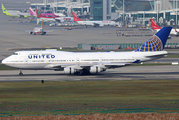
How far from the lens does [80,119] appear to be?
27.8 meters

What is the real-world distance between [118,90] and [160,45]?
22.5 m

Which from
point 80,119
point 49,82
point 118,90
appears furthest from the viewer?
point 49,82

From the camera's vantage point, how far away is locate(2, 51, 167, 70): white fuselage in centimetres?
6078

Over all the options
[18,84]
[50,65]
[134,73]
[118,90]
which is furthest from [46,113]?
[134,73]

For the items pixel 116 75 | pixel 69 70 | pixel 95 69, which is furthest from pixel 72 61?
pixel 116 75

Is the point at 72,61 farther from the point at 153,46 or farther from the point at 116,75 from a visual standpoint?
the point at 153,46

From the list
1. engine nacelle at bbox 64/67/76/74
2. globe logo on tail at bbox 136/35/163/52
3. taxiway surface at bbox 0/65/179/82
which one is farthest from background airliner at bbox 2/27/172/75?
globe logo on tail at bbox 136/35/163/52

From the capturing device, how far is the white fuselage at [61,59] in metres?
60.8

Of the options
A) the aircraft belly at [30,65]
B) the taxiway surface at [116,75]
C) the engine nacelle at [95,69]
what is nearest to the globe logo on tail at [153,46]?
the taxiway surface at [116,75]

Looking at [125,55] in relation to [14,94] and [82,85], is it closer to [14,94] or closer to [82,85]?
[82,85]

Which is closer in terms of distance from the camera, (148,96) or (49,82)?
(148,96)

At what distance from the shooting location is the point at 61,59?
61094 millimetres

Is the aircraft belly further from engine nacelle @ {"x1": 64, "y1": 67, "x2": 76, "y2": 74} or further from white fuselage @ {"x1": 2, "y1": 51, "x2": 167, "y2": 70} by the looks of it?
engine nacelle @ {"x1": 64, "y1": 67, "x2": 76, "y2": 74}

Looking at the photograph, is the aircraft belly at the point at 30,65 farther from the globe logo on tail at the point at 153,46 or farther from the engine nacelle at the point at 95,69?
the globe logo on tail at the point at 153,46
